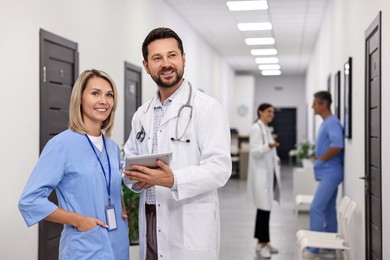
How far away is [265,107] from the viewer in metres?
5.96

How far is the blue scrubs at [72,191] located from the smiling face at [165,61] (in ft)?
1.26

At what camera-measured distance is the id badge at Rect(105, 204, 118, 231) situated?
2.22 meters

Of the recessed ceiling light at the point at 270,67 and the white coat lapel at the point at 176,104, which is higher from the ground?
the recessed ceiling light at the point at 270,67

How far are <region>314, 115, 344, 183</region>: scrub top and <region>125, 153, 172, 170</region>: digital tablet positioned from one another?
3.61 m

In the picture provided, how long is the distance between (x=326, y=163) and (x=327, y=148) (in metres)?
0.15

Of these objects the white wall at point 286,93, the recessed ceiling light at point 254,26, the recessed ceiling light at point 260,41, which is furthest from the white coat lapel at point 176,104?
the white wall at point 286,93

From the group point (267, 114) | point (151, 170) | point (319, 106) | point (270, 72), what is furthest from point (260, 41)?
point (151, 170)

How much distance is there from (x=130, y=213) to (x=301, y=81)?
53.2 ft

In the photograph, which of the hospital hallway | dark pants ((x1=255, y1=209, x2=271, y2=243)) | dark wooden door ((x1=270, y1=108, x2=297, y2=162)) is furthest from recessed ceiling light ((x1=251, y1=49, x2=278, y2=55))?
dark pants ((x1=255, y1=209, x2=271, y2=243))

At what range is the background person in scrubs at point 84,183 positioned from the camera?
211cm

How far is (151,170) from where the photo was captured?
6.94 feet

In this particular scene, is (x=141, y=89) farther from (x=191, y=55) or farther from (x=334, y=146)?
(x=191, y=55)

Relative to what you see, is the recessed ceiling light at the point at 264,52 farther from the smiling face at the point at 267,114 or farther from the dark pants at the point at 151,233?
the dark pants at the point at 151,233

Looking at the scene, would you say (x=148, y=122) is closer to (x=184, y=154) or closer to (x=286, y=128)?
(x=184, y=154)
